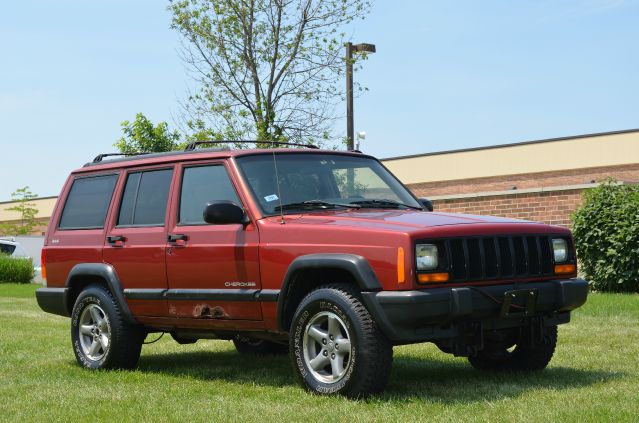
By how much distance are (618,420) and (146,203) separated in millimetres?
4640

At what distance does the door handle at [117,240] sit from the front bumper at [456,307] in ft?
9.78

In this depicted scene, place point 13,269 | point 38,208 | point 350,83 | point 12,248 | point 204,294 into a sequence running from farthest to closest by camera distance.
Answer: point 38,208, point 12,248, point 13,269, point 350,83, point 204,294

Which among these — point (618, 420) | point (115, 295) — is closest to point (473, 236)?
point (618, 420)

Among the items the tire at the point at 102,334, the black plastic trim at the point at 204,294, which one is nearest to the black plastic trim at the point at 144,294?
the black plastic trim at the point at 204,294

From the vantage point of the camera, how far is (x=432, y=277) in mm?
7086

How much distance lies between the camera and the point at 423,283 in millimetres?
7047

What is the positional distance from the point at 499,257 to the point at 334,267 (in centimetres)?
121

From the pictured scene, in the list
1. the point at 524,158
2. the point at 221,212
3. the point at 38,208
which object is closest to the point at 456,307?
the point at 221,212

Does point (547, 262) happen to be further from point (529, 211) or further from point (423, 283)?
point (529, 211)

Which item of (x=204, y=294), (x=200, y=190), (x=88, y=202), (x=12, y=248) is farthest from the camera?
(x=12, y=248)

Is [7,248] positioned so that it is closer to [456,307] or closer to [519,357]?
[519,357]

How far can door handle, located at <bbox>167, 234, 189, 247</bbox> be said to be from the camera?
337 inches

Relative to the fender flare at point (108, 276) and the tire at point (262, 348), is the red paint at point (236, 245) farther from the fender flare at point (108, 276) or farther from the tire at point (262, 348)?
the tire at point (262, 348)

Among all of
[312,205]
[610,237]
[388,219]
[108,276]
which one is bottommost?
[610,237]
